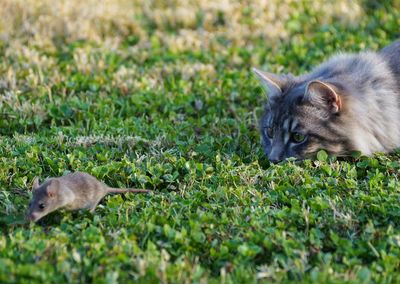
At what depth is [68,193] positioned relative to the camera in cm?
480

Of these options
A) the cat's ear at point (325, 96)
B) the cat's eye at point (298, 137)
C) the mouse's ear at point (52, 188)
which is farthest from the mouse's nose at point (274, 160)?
the mouse's ear at point (52, 188)

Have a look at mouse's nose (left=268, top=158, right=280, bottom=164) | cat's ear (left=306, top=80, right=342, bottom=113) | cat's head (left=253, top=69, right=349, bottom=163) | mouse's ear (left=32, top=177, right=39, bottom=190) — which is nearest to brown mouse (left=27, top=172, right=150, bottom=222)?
mouse's ear (left=32, top=177, right=39, bottom=190)

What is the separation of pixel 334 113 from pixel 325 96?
0.18 meters

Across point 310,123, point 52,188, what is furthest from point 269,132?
point 52,188

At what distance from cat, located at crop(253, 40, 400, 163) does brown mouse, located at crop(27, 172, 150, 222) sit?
1361 mm

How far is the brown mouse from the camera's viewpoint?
4691mm

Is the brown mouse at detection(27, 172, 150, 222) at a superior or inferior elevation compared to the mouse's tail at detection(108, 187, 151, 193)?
superior

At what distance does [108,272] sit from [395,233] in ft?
6.26

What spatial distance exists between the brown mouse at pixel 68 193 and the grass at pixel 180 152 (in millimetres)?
92

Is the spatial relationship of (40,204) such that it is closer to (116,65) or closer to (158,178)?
(158,178)

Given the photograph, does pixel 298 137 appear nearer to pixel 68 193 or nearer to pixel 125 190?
pixel 125 190

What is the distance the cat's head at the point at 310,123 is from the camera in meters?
5.63

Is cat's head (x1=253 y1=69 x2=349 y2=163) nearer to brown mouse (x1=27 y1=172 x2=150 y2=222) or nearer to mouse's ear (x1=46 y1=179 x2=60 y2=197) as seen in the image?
brown mouse (x1=27 y1=172 x2=150 y2=222)

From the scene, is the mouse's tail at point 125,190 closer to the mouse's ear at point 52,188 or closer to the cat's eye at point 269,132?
the mouse's ear at point 52,188
